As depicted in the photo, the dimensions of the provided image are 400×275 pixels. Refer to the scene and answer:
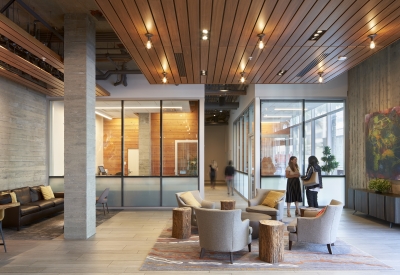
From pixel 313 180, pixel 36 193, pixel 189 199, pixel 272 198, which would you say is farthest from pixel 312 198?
pixel 36 193

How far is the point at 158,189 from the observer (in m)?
10.8

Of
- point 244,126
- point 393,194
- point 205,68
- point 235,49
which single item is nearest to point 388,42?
point 235,49

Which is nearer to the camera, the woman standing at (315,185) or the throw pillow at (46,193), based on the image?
the woman standing at (315,185)

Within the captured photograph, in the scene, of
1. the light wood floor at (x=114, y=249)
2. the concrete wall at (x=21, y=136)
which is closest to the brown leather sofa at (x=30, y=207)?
the concrete wall at (x=21, y=136)

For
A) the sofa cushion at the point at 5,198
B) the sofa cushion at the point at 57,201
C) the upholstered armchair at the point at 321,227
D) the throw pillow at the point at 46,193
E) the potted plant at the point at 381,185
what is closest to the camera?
the upholstered armchair at the point at 321,227

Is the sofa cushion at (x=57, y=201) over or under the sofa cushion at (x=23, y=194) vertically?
under

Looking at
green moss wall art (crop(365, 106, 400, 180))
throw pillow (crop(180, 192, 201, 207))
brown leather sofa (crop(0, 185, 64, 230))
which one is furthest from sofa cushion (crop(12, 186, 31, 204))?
green moss wall art (crop(365, 106, 400, 180))

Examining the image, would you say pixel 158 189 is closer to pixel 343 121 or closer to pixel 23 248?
pixel 23 248

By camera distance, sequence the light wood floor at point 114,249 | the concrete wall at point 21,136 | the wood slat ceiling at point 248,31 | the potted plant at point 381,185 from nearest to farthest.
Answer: the wood slat ceiling at point 248,31 → the light wood floor at point 114,249 → the potted plant at point 381,185 → the concrete wall at point 21,136

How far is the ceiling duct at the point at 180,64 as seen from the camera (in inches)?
262

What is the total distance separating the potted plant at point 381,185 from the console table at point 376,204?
6.0 inches

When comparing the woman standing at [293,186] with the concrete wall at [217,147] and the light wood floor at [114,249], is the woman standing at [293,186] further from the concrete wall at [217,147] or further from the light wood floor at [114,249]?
the concrete wall at [217,147]

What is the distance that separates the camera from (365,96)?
32.4 feet

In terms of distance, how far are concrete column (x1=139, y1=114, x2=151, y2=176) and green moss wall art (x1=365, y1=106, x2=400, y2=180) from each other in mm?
6441
